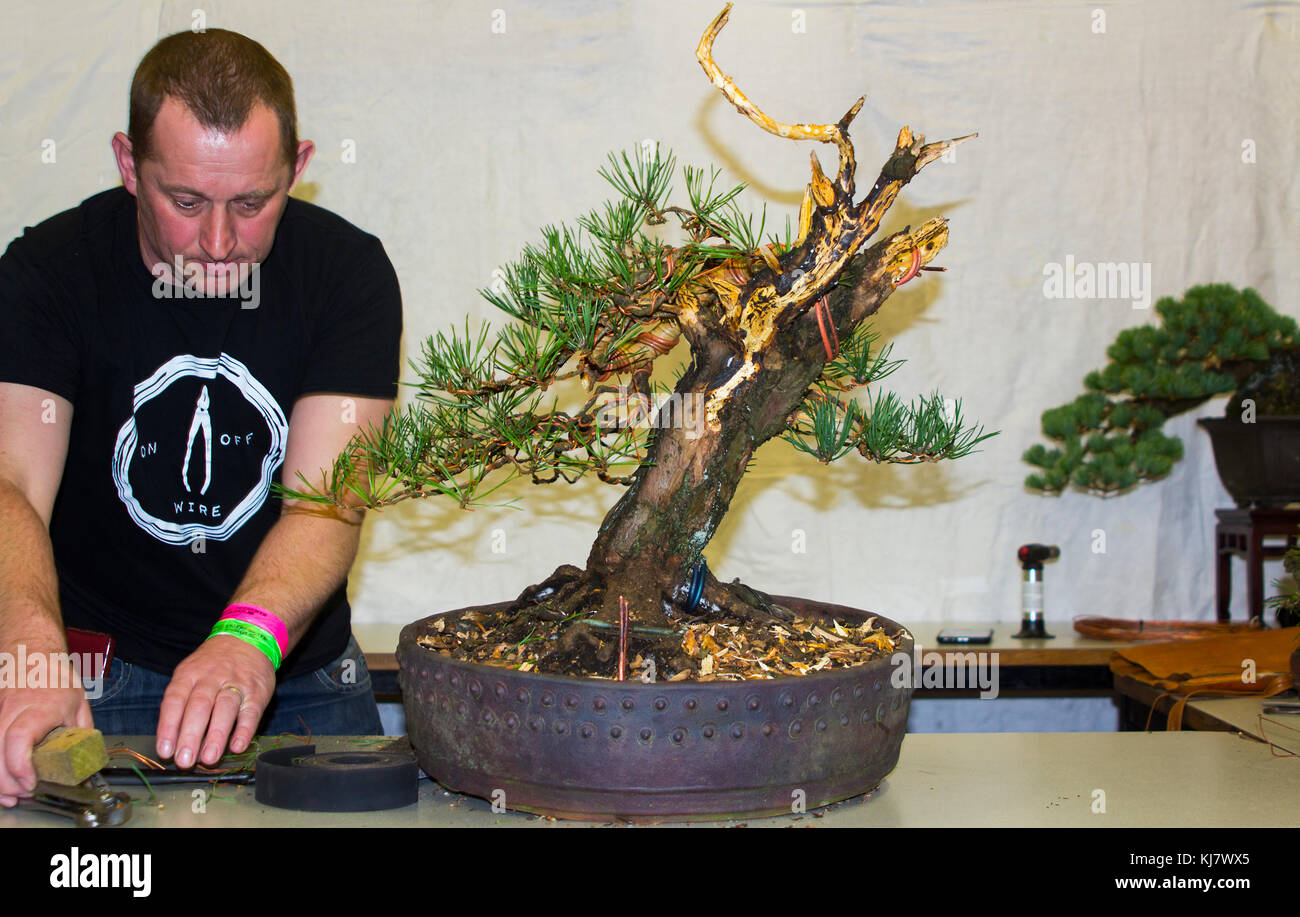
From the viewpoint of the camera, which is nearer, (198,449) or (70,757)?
(70,757)

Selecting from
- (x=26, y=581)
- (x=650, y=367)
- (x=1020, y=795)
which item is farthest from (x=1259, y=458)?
(x=26, y=581)

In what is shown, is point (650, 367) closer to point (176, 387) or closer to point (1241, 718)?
point (176, 387)

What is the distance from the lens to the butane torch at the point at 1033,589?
2.58m

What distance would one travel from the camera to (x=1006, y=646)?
2449mm

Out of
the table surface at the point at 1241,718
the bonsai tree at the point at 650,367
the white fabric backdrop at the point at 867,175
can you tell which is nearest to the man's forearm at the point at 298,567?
the bonsai tree at the point at 650,367

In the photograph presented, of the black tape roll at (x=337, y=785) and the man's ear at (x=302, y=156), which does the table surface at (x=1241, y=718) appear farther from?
the man's ear at (x=302, y=156)

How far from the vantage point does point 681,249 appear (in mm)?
1009

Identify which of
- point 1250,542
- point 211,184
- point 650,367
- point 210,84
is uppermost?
point 210,84

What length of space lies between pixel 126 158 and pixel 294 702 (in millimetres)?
820

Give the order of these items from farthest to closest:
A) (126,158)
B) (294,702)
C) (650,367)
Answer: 1. (294,702)
2. (126,158)
3. (650,367)

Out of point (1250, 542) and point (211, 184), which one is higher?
point (211, 184)

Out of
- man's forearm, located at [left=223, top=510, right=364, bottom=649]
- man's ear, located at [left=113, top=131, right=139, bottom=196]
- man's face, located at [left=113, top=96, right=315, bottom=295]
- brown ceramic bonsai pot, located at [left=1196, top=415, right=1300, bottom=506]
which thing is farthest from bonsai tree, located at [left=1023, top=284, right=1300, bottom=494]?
man's ear, located at [left=113, top=131, right=139, bottom=196]

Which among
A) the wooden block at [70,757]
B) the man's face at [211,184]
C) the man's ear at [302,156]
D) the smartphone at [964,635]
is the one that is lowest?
the smartphone at [964,635]
